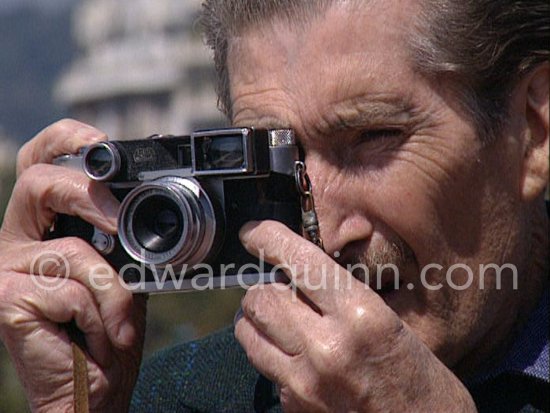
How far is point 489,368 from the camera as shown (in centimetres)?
186

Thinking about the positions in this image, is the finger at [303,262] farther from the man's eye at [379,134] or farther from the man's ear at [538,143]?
the man's ear at [538,143]

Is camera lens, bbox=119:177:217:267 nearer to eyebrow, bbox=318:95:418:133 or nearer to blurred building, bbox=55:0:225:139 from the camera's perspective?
eyebrow, bbox=318:95:418:133

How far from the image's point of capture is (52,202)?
1.77 meters

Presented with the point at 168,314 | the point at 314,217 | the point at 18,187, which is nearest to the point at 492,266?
the point at 314,217

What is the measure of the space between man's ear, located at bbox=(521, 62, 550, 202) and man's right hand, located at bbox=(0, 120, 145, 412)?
60 cm

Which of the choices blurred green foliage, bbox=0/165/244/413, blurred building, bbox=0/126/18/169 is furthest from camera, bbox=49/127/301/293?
blurred building, bbox=0/126/18/169

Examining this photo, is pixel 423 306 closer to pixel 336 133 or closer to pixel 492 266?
pixel 492 266

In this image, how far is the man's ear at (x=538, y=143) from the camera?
5.99 feet

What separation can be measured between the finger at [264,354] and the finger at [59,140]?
0.36m

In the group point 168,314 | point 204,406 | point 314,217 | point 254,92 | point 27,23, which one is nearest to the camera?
point 314,217

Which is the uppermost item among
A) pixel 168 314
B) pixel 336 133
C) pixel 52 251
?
pixel 336 133

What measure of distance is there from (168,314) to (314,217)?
2.04m

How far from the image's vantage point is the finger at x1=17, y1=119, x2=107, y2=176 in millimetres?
1783

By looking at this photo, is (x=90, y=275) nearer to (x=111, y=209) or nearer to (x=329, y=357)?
(x=111, y=209)
